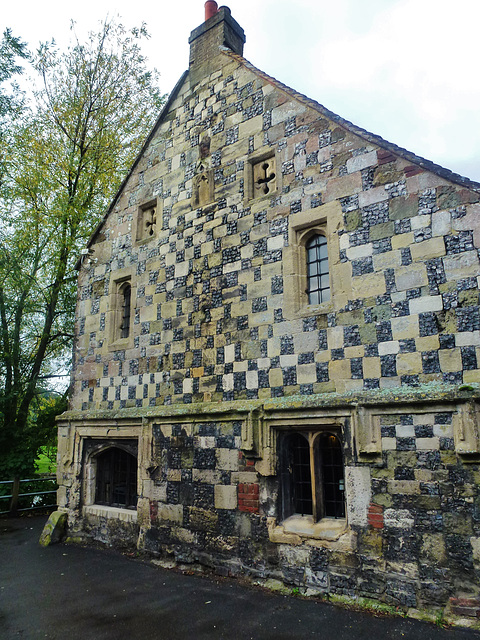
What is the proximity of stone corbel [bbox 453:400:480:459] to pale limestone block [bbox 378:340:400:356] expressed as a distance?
106 centimetres

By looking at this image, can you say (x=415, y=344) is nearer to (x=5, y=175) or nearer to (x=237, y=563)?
(x=237, y=563)

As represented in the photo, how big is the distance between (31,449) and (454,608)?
12.2 meters

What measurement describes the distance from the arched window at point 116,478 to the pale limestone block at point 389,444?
18.6 feet

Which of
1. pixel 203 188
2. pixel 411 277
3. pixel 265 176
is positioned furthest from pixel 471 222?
pixel 203 188

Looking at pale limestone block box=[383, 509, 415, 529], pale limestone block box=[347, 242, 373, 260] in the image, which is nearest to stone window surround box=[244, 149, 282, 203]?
pale limestone block box=[347, 242, 373, 260]

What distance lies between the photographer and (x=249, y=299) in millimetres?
7723

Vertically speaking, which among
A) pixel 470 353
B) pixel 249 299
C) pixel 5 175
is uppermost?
pixel 5 175

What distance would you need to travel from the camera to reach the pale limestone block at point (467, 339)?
18.2 ft

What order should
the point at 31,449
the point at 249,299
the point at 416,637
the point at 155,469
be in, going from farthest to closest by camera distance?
the point at 31,449 → the point at 155,469 → the point at 249,299 → the point at 416,637

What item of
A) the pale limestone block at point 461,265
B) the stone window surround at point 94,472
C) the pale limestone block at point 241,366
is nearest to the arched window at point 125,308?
the stone window surround at point 94,472

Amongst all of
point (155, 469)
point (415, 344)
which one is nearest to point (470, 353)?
point (415, 344)

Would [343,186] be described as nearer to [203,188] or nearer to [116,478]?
[203,188]

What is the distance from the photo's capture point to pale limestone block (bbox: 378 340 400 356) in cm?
608

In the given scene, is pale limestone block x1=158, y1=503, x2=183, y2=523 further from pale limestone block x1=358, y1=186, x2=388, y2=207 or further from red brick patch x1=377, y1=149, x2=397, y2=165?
red brick patch x1=377, y1=149, x2=397, y2=165
